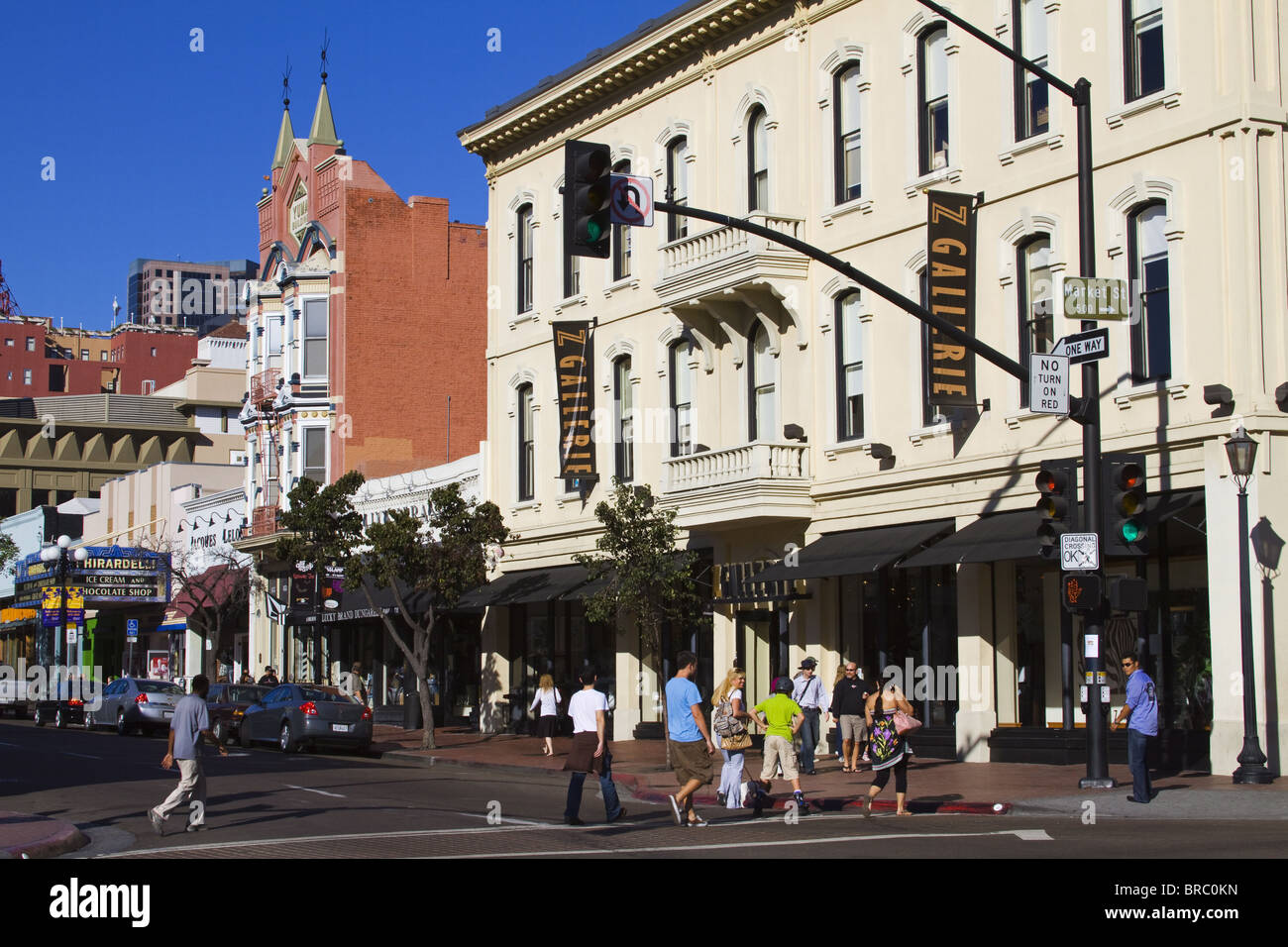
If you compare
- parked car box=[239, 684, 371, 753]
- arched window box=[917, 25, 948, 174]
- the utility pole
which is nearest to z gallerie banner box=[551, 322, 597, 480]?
parked car box=[239, 684, 371, 753]

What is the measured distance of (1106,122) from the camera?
77.7 ft

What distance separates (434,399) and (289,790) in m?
31.2

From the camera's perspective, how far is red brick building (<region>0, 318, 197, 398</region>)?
12794cm

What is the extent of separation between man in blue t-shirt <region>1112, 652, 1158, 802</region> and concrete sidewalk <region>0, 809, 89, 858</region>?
37.5ft

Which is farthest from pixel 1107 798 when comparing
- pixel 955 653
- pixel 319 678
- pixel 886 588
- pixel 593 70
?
pixel 319 678

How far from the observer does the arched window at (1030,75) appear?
983 inches

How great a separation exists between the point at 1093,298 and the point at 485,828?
928cm

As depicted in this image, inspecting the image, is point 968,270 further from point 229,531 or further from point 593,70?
point 229,531

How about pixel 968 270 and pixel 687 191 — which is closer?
pixel 968 270

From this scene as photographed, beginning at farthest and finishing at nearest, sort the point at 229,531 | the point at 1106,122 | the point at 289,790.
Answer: the point at 229,531 → the point at 1106,122 → the point at 289,790

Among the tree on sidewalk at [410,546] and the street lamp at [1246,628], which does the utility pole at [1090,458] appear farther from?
the tree on sidewalk at [410,546]

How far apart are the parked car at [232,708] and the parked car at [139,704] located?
2.12 m

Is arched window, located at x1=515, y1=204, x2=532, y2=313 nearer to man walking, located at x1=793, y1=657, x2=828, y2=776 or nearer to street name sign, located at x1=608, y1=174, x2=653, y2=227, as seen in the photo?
man walking, located at x1=793, y1=657, x2=828, y2=776

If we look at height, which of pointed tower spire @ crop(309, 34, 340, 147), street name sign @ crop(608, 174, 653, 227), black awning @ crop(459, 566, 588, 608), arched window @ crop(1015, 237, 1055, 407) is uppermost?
pointed tower spire @ crop(309, 34, 340, 147)
